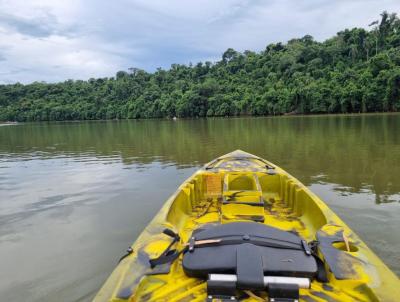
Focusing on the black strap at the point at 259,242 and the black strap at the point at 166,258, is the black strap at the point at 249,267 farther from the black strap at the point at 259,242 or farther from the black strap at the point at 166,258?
the black strap at the point at 166,258

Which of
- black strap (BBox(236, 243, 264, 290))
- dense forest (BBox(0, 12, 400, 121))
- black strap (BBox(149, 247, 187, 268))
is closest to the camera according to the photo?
black strap (BBox(236, 243, 264, 290))

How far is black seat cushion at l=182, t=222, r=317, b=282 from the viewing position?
239 centimetres

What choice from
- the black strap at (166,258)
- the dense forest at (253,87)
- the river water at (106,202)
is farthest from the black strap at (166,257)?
the dense forest at (253,87)

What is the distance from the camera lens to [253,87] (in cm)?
6638

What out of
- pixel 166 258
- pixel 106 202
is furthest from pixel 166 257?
pixel 106 202

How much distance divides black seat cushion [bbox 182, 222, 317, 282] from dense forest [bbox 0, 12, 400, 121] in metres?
45.1

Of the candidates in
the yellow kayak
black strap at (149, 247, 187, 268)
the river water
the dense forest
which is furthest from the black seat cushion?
the dense forest

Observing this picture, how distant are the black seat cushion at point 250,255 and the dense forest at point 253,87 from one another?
45116mm

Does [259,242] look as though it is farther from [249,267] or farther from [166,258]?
[166,258]

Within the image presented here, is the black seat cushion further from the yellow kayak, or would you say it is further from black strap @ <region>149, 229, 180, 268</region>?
black strap @ <region>149, 229, 180, 268</region>

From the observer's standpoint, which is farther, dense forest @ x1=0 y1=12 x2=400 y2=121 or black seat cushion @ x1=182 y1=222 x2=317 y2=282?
dense forest @ x1=0 y1=12 x2=400 y2=121

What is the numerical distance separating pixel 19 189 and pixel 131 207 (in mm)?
4221

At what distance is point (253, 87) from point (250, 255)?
6624 centimetres

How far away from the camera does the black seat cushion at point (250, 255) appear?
7.86ft
